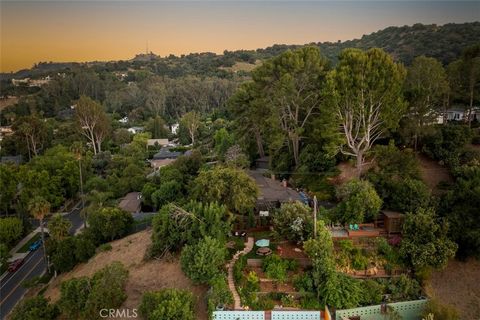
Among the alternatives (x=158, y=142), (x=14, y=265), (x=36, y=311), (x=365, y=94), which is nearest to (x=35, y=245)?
(x=14, y=265)

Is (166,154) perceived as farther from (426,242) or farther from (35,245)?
(426,242)

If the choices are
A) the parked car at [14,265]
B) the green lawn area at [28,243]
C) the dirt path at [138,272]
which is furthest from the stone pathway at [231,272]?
the green lawn area at [28,243]

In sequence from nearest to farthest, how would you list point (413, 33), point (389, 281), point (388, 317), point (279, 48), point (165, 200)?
point (388, 317)
point (389, 281)
point (165, 200)
point (413, 33)
point (279, 48)

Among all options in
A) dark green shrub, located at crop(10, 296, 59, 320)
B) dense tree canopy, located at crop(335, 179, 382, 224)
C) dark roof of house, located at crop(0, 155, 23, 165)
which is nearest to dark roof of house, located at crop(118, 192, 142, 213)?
dark green shrub, located at crop(10, 296, 59, 320)

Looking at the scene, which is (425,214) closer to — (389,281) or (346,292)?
(389,281)

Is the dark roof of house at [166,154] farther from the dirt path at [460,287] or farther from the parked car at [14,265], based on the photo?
the dirt path at [460,287]

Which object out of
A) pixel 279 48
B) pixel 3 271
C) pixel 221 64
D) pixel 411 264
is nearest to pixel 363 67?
pixel 411 264
